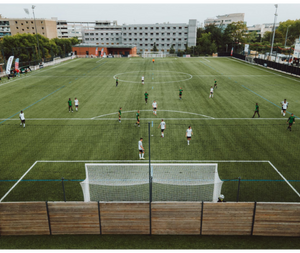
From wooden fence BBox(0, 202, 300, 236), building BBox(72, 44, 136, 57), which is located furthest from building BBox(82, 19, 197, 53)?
wooden fence BBox(0, 202, 300, 236)

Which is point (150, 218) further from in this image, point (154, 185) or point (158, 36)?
point (158, 36)

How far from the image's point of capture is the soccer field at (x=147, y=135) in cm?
1367

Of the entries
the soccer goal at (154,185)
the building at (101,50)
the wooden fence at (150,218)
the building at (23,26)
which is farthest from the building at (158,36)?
the wooden fence at (150,218)

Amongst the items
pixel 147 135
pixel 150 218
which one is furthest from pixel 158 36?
pixel 150 218

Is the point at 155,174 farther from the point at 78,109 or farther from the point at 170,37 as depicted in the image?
the point at 170,37

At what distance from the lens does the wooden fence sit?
9172 millimetres

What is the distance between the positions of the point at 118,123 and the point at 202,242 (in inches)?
601

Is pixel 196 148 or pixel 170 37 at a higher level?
pixel 170 37

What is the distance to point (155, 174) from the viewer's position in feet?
41.5

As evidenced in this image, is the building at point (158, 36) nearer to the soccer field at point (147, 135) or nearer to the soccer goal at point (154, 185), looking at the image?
the soccer field at point (147, 135)

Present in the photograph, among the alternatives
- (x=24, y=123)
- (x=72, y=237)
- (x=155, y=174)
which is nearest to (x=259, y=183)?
(x=155, y=174)

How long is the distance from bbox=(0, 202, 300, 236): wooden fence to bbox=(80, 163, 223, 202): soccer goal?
1.68 m

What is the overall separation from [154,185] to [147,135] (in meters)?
8.06

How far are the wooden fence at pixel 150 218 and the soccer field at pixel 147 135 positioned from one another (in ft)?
9.04
